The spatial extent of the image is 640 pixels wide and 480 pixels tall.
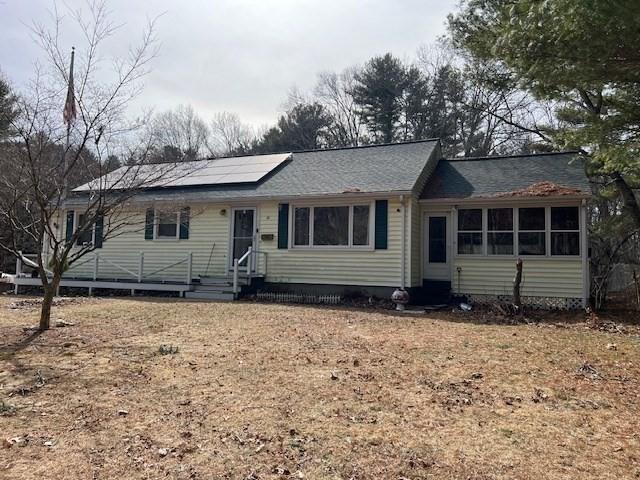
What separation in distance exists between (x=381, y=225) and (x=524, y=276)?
3.72 meters

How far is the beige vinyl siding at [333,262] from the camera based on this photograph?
12.1m

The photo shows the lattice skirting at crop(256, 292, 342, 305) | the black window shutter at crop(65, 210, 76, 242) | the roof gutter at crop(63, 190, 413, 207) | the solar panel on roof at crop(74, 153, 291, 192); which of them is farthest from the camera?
the black window shutter at crop(65, 210, 76, 242)

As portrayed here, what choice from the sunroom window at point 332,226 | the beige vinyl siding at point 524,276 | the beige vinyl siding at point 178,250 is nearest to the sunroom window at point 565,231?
the beige vinyl siding at point 524,276

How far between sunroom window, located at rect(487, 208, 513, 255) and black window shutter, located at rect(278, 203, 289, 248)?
5.39m

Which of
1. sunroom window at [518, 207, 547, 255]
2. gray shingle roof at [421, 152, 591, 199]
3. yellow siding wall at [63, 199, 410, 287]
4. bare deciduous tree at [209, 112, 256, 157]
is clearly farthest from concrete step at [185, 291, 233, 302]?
bare deciduous tree at [209, 112, 256, 157]

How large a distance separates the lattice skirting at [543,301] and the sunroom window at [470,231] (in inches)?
48.7

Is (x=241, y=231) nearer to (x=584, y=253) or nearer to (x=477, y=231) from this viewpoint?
(x=477, y=231)

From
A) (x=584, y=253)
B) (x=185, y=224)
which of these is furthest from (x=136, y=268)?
(x=584, y=253)

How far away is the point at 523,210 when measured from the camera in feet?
38.9

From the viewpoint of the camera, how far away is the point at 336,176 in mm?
13844

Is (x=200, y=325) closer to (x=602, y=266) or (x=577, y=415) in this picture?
(x=577, y=415)

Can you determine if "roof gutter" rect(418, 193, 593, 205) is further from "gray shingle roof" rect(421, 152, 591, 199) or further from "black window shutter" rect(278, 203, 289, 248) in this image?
"black window shutter" rect(278, 203, 289, 248)

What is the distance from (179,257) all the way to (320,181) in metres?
4.97

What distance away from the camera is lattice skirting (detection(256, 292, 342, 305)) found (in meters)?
12.5
